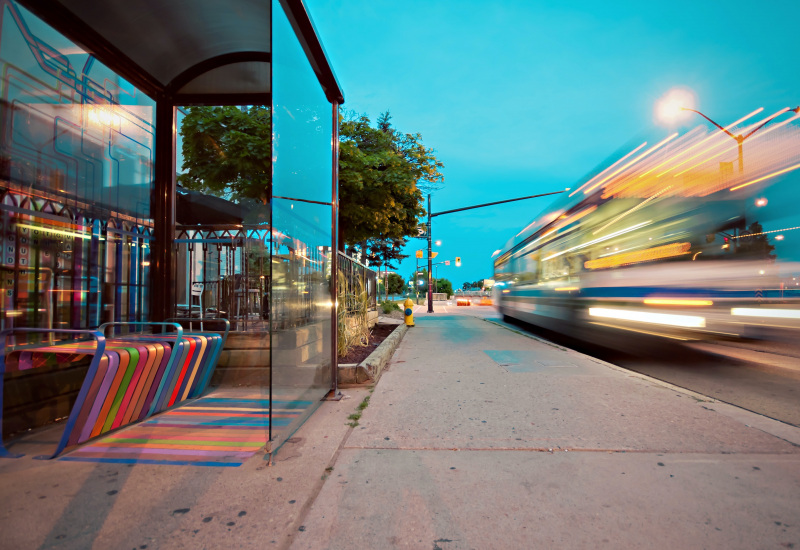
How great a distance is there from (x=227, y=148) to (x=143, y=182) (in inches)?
180

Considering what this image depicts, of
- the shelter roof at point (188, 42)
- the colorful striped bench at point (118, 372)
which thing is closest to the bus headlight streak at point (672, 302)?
the shelter roof at point (188, 42)

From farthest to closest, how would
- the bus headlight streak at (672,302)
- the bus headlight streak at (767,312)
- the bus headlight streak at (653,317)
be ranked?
the bus headlight streak at (653,317), the bus headlight streak at (672,302), the bus headlight streak at (767,312)

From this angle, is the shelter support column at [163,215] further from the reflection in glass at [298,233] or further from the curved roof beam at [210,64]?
the reflection in glass at [298,233]

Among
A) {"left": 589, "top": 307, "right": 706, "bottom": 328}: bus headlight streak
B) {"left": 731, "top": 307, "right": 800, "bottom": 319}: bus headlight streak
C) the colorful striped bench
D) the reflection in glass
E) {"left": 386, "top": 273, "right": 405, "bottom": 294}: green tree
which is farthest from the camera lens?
{"left": 386, "top": 273, "right": 405, "bottom": 294}: green tree

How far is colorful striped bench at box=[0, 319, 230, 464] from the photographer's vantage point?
3145 mm

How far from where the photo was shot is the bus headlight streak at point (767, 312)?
5094 mm

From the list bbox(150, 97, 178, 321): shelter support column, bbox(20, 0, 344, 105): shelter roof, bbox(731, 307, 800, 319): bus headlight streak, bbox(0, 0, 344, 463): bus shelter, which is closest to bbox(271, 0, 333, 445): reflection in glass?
bbox(0, 0, 344, 463): bus shelter

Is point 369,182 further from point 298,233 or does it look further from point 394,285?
→ point 394,285

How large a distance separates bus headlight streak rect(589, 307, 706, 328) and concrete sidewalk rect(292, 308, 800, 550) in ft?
Result: 4.85

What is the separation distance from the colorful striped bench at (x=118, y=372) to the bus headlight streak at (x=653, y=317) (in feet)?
20.9

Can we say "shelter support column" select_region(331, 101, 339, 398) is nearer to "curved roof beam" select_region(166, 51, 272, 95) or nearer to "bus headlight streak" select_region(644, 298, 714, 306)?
"curved roof beam" select_region(166, 51, 272, 95)

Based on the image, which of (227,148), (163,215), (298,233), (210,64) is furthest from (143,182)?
(227,148)

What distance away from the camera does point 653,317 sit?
6.52 metres

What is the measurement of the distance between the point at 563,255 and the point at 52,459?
9.43 meters
